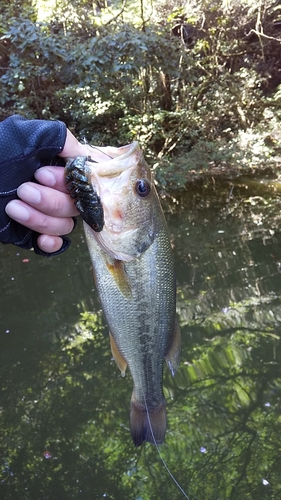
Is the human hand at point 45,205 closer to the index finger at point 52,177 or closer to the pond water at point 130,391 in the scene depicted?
the index finger at point 52,177

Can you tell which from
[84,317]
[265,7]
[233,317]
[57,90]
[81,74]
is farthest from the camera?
[265,7]

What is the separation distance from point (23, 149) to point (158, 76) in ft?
34.3

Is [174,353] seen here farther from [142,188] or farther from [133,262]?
[142,188]

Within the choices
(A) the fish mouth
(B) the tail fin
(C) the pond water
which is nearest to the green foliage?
(C) the pond water

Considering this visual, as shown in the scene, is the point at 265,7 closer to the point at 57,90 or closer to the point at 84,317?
the point at 57,90

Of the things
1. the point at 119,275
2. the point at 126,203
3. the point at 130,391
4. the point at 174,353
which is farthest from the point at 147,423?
the point at 130,391

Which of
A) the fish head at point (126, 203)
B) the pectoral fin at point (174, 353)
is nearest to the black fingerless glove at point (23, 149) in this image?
the fish head at point (126, 203)

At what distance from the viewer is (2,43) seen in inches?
331

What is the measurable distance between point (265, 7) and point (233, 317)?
10074 millimetres

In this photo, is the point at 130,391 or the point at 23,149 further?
the point at 130,391

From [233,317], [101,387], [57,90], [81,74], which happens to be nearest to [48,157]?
[101,387]

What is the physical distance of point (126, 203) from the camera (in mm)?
1606

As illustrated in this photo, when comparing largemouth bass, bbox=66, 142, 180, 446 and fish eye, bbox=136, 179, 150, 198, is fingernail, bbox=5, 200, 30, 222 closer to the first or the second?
largemouth bass, bbox=66, 142, 180, 446

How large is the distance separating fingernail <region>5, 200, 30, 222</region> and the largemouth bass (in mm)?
189
